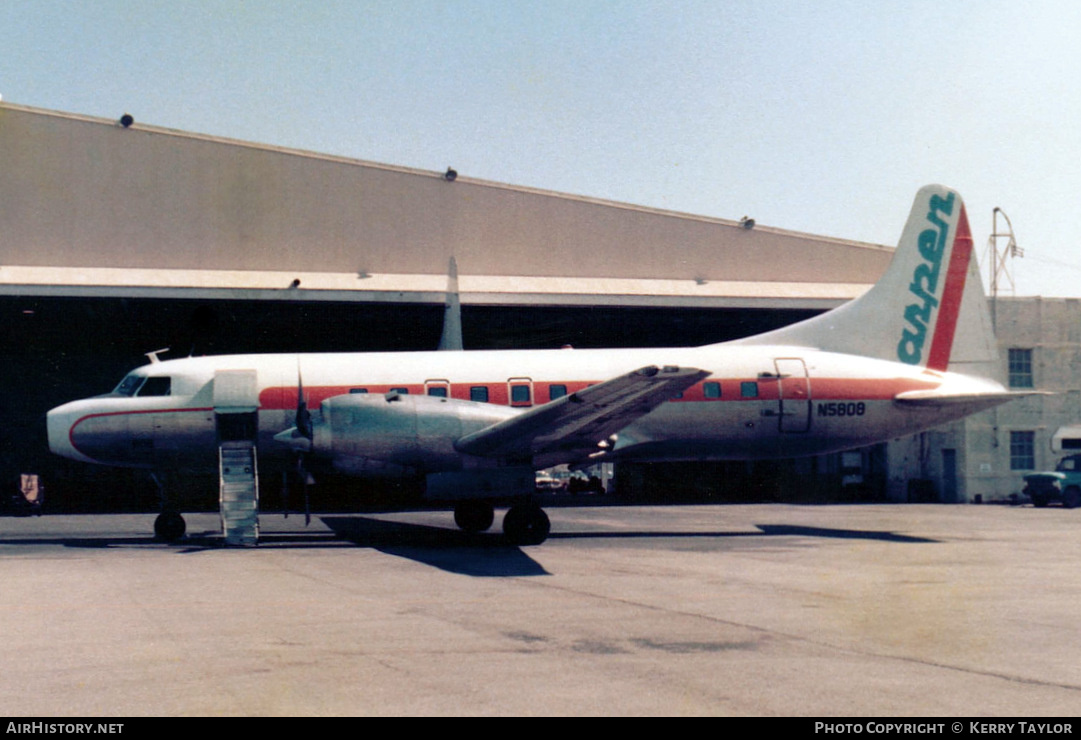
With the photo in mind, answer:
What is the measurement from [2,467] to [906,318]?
127ft

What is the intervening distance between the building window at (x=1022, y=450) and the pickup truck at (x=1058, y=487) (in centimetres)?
240

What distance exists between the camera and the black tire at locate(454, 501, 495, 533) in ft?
73.3

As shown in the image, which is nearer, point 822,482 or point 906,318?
point 906,318

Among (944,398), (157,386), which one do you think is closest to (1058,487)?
(944,398)

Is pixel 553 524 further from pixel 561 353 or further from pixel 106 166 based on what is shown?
pixel 106 166

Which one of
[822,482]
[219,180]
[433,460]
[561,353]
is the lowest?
[822,482]

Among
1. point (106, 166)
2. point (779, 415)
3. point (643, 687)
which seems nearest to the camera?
point (643, 687)

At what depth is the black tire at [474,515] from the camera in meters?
22.3

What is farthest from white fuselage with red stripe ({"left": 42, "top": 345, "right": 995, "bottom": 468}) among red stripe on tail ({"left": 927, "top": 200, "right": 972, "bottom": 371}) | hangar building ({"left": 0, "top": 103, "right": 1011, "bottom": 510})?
hangar building ({"left": 0, "top": 103, "right": 1011, "bottom": 510})

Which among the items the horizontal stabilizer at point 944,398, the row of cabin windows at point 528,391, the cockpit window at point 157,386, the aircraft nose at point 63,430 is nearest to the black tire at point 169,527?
the aircraft nose at point 63,430

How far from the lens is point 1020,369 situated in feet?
129

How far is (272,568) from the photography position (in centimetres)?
1590

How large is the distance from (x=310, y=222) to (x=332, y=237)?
0.96 meters

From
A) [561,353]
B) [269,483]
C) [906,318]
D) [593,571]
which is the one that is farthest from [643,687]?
[269,483]
